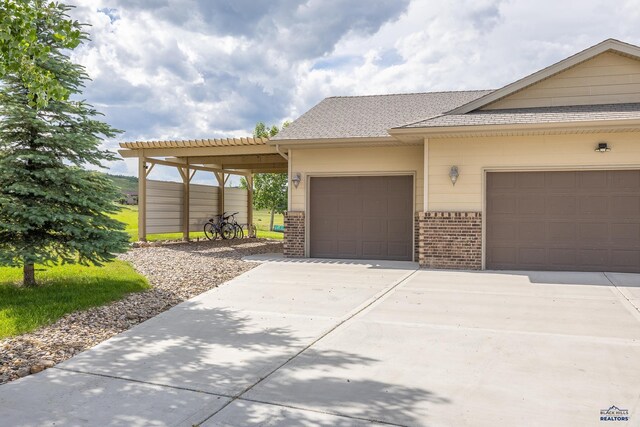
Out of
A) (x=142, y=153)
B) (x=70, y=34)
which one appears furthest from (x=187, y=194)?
(x=70, y=34)

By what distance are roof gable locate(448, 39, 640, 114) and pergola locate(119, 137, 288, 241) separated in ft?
17.7

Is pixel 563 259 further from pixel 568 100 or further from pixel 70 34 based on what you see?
pixel 70 34

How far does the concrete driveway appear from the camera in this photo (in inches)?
138

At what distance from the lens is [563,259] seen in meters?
10.2

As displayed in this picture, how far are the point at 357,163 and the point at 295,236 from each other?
2.40 metres

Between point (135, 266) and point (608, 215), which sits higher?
point (608, 215)

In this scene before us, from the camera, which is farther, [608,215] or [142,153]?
[142,153]

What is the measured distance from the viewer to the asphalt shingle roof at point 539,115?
9398mm

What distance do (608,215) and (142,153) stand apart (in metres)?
12.5

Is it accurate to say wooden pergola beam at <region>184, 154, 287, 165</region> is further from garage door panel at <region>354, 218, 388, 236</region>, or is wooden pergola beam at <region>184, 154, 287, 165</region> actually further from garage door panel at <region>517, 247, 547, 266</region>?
garage door panel at <region>517, 247, 547, 266</region>

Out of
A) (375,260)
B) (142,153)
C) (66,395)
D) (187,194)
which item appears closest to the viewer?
(66,395)

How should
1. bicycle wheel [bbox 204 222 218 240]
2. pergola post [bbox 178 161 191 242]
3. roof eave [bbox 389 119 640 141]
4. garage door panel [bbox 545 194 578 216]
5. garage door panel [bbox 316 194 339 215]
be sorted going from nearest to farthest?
roof eave [bbox 389 119 640 141] < garage door panel [bbox 545 194 578 216] < garage door panel [bbox 316 194 339 215] < pergola post [bbox 178 161 191 242] < bicycle wheel [bbox 204 222 218 240]

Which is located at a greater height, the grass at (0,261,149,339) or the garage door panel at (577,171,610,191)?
the garage door panel at (577,171,610,191)

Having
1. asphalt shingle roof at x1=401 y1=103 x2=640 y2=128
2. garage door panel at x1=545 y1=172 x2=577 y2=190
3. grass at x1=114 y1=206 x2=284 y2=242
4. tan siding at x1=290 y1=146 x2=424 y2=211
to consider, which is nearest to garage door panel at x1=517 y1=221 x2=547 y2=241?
garage door panel at x1=545 y1=172 x2=577 y2=190
